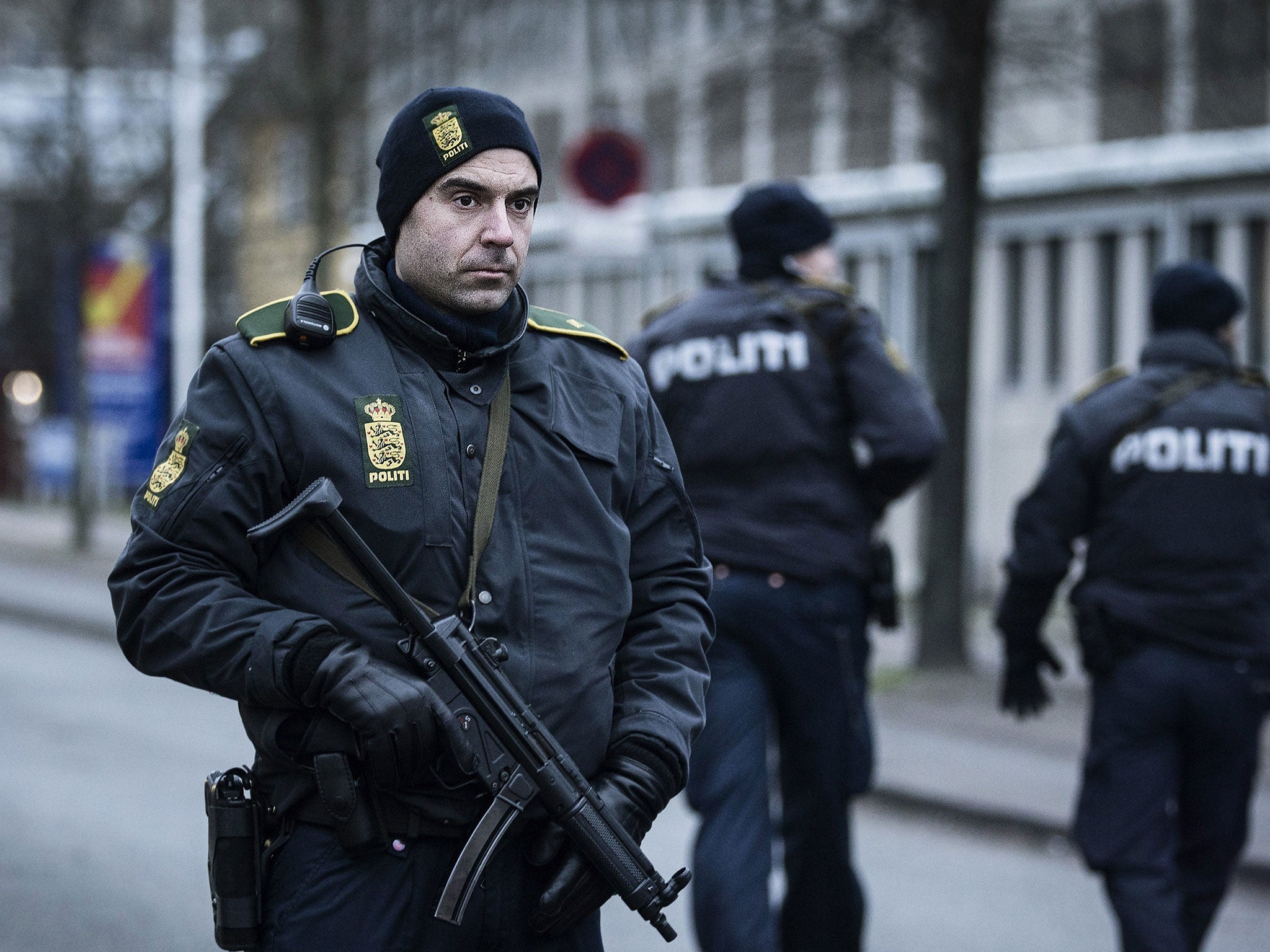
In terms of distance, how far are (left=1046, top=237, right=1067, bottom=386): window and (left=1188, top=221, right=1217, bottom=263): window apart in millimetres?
1244

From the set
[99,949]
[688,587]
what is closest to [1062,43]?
[99,949]

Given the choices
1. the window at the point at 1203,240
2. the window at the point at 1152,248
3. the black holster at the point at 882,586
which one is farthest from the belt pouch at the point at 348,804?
the window at the point at 1152,248

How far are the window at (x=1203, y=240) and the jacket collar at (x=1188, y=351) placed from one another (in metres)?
10.6

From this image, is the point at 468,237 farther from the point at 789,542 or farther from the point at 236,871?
the point at 789,542

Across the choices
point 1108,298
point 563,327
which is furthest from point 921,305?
point 563,327

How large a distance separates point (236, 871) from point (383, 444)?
24.5 inches

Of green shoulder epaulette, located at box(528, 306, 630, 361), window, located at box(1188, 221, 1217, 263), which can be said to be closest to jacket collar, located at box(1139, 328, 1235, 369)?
green shoulder epaulette, located at box(528, 306, 630, 361)

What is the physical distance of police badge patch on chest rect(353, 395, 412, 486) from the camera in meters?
2.35

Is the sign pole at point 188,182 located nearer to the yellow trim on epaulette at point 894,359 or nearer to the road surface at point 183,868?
the road surface at point 183,868

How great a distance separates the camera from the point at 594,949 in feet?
8.34

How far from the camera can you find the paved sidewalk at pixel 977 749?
6.67 meters

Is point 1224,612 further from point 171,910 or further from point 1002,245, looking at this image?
point 1002,245

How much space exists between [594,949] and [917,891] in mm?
3451

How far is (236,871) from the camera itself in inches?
92.8
